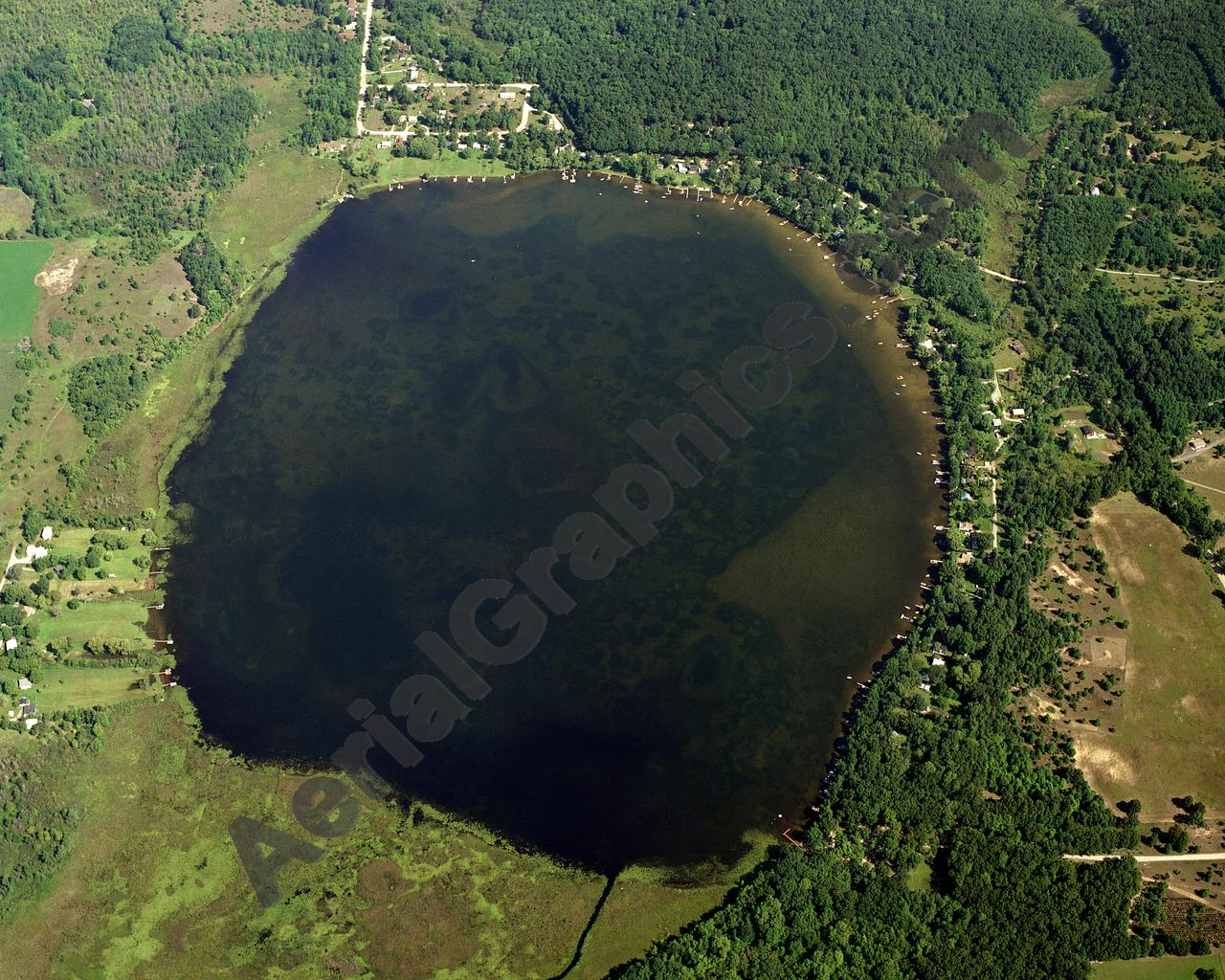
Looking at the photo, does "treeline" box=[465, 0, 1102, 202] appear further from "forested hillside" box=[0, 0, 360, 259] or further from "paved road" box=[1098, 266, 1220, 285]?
"forested hillside" box=[0, 0, 360, 259]

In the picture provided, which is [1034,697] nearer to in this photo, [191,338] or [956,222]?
[956,222]

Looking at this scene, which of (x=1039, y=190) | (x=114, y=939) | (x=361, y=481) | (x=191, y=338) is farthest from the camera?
(x=1039, y=190)

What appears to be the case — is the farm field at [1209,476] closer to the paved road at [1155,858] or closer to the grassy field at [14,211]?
the paved road at [1155,858]

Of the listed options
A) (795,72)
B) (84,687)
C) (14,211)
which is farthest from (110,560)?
(795,72)

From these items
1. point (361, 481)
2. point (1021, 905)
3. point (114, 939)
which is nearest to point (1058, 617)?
point (1021, 905)

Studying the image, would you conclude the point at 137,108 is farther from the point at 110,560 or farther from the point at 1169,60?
the point at 1169,60

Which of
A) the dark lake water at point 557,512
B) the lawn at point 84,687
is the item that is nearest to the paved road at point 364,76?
the dark lake water at point 557,512
